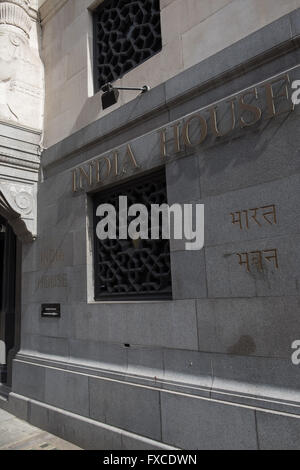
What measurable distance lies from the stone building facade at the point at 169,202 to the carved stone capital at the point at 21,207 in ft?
0.10

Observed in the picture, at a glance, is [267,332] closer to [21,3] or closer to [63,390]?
[63,390]

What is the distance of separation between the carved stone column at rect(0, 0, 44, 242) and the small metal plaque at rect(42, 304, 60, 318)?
1495mm

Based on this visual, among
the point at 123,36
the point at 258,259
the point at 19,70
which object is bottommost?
the point at 258,259

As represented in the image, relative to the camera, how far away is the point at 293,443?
3.47 meters

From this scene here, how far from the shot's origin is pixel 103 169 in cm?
595

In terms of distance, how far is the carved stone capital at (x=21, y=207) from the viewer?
277 inches

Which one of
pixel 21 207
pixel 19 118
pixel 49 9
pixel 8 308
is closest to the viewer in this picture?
pixel 21 207

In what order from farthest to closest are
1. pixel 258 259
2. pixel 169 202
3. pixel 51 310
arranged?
pixel 51 310 → pixel 169 202 → pixel 258 259

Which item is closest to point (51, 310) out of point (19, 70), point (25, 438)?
point (25, 438)

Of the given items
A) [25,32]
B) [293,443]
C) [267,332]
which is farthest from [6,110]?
[293,443]

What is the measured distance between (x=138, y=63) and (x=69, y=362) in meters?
5.13

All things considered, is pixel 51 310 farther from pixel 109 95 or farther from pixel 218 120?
pixel 218 120

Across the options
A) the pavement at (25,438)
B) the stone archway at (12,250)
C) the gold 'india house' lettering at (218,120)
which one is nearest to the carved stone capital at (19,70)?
the stone archway at (12,250)

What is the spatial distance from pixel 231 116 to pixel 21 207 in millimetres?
4613
